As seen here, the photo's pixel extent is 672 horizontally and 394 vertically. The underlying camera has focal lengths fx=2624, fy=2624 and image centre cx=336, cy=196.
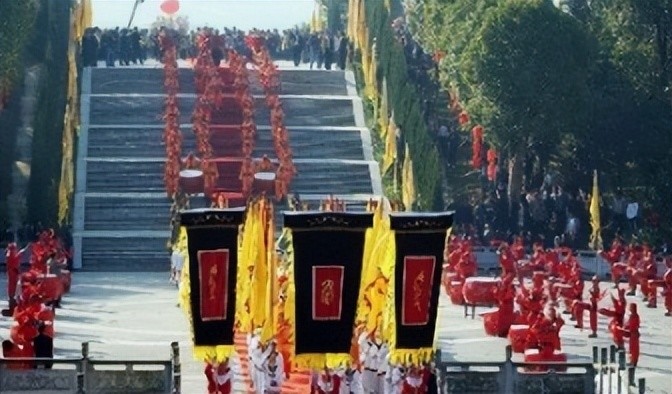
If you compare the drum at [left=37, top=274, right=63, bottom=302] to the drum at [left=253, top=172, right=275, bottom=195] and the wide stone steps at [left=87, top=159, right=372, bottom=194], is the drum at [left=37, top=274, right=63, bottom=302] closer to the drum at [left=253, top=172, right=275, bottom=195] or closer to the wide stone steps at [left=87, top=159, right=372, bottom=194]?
the drum at [left=253, top=172, right=275, bottom=195]

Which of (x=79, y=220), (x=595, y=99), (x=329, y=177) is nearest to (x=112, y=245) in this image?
(x=79, y=220)

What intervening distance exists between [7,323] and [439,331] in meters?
7.40

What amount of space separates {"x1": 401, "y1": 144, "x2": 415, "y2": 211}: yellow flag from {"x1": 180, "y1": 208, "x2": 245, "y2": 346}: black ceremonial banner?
26656 millimetres

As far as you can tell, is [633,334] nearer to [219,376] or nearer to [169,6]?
[219,376]

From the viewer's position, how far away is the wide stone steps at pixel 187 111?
225 ft

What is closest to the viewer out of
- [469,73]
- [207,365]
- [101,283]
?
[207,365]

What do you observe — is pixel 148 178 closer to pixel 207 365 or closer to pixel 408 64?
pixel 408 64

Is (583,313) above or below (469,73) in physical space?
below

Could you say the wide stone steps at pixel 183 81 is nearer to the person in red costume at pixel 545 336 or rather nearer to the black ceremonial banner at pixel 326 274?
the person in red costume at pixel 545 336

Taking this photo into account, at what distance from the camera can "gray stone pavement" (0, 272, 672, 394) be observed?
40562 mm

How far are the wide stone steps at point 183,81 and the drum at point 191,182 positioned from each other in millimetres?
9706

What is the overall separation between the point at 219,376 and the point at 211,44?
143 feet

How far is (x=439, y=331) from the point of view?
4491cm

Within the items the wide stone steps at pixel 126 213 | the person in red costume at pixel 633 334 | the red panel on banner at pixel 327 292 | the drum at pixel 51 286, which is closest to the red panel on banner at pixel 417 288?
the red panel on banner at pixel 327 292
